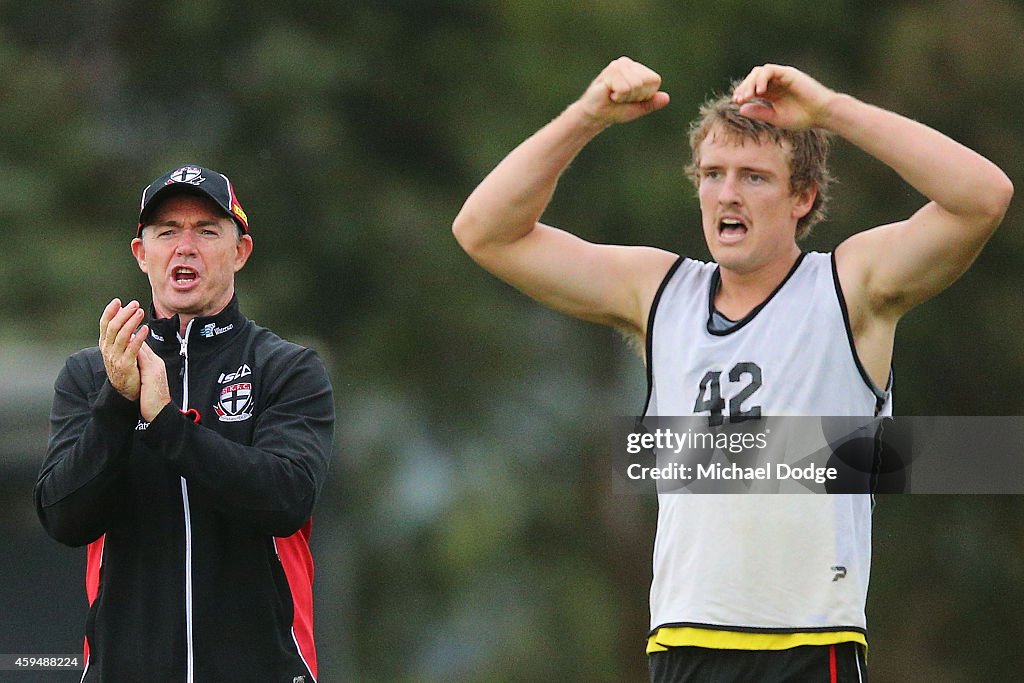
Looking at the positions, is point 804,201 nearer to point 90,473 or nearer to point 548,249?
point 548,249

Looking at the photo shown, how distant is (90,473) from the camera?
393cm

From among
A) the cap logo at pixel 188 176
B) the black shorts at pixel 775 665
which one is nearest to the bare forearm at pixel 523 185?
the cap logo at pixel 188 176

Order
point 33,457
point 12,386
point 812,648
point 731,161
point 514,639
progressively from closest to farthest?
point 812,648 < point 731,161 < point 33,457 < point 12,386 < point 514,639

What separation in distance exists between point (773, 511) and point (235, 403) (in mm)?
1262

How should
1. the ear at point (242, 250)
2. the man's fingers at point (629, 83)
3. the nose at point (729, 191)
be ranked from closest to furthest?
the man's fingers at point (629, 83), the nose at point (729, 191), the ear at point (242, 250)

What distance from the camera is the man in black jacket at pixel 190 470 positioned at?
3.93 m

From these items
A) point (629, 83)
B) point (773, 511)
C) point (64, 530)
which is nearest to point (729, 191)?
point (629, 83)

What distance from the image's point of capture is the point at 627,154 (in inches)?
489

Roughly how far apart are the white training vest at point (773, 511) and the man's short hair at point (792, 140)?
0.20 meters

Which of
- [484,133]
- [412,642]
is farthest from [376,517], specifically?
[484,133]

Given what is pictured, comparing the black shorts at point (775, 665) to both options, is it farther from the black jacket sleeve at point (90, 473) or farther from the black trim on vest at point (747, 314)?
the black jacket sleeve at point (90, 473)

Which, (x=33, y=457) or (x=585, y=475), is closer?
(x=33, y=457)

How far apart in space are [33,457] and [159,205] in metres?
3.66

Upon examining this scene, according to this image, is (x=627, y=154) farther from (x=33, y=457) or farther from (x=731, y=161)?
(x=731, y=161)
